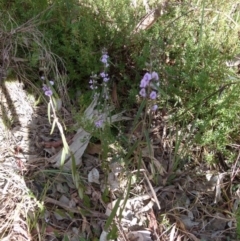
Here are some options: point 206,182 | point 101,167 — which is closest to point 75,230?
point 101,167

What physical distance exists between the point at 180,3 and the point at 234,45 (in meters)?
0.43

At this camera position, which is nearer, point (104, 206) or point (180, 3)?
point (104, 206)

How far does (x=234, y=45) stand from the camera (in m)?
2.63

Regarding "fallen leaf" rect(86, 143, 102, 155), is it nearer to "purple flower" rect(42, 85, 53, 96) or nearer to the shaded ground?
the shaded ground

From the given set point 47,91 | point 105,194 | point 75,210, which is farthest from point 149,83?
point 75,210

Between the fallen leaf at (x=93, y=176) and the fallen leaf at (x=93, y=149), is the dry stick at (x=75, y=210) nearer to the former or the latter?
the fallen leaf at (x=93, y=176)

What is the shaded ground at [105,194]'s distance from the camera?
211 cm

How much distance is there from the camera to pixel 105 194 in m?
2.15

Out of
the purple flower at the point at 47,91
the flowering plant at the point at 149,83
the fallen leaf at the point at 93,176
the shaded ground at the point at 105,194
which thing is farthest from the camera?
the fallen leaf at the point at 93,176

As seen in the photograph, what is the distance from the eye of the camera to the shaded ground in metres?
2.11

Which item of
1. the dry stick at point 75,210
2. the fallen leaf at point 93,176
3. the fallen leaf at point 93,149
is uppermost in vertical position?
the fallen leaf at point 93,149

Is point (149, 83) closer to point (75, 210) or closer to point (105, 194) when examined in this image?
point (105, 194)

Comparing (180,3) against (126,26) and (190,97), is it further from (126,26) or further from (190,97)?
(190,97)

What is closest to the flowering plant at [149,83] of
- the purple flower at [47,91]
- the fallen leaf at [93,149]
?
the purple flower at [47,91]
